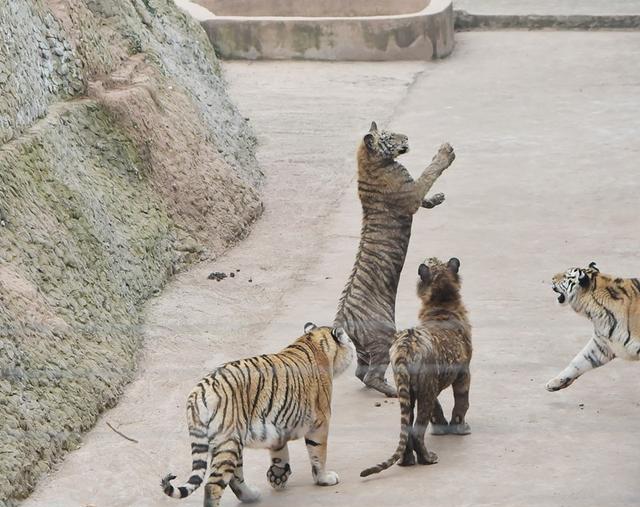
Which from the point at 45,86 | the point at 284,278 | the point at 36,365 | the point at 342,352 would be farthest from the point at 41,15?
the point at 342,352

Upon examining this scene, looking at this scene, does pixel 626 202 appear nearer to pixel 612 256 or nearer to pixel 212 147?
pixel 612 256

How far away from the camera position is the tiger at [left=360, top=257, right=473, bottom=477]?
6.20 m

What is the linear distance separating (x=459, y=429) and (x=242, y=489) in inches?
49.1

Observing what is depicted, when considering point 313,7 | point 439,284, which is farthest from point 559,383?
point 313,7

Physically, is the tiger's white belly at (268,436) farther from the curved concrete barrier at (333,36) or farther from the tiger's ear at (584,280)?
the curved concrete barrier at (333,36)

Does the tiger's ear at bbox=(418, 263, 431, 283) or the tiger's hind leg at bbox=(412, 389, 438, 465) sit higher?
the tiger's ear at bbox=(418, 263, 431, 283)

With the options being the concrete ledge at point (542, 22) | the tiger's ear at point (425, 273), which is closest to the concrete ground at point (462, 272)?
the tiger's ear at point (425, 273)

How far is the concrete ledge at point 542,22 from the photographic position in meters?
18.0

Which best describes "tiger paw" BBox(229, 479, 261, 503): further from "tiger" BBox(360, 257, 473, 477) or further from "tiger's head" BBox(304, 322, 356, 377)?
"tiger's head" BBox(304, 322, 356, 377)

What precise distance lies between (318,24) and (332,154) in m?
4.46

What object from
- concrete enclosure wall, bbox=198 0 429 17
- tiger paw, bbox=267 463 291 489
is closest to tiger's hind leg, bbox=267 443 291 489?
tiger paw, bbox=267 463 291 489

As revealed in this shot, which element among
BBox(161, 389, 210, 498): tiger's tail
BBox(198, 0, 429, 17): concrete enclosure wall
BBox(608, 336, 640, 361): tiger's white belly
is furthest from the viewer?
BBox(198, 0, 429, 17): concrete enclosure wall

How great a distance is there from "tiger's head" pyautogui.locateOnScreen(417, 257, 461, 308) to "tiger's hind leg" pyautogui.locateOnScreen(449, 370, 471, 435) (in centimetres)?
41

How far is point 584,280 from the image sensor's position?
6.95m
